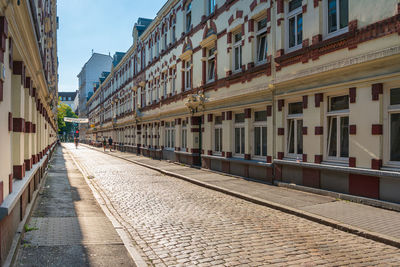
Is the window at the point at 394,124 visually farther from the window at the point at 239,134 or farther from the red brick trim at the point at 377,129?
the window at the point at 239,134

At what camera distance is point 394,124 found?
8602 mm

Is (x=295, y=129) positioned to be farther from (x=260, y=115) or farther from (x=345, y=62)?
(x=345, y=62)

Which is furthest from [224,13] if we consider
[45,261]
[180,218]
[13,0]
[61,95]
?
[61,95]

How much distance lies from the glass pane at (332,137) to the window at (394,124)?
194 centimetres

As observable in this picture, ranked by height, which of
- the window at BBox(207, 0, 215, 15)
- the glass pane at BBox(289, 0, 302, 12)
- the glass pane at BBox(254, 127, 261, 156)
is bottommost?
the glass pane at BBox(254, 127, 261, 156)

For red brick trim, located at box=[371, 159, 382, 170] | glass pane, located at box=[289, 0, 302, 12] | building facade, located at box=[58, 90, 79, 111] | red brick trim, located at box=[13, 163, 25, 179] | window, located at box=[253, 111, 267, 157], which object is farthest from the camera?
building facade, located at box=[58, 90, 79, 111]

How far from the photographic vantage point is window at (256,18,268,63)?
13711 mm

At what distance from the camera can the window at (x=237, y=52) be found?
1555cm

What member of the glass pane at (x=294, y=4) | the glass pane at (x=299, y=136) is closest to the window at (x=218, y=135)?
the glass pane at (x=299, y=136)

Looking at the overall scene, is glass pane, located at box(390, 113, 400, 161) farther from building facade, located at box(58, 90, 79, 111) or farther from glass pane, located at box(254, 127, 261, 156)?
building facade, located at box(58, 90, 79, 111)

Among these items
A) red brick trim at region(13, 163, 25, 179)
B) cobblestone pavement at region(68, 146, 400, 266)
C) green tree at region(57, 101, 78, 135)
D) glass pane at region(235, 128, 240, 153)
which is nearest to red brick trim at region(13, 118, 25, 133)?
red brick trim at region(13, 163, 25, 179)

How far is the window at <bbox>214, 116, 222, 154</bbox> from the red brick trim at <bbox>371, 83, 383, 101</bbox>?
30.3ft

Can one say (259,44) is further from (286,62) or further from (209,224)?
(209,224)

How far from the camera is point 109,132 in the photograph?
5456 centimetres
